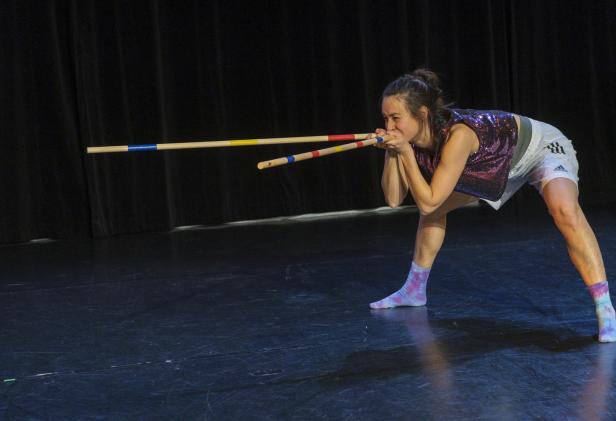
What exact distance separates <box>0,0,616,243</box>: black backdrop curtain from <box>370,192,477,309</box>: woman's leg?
2699mm

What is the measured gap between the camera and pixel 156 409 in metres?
1.92

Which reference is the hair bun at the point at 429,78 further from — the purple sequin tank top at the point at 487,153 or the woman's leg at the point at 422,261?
the woman's leg at the point at 422,261

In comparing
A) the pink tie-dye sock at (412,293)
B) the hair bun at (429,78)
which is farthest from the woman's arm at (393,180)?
the pink tie-dye sock at (412,293)

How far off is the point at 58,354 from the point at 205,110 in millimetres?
3016

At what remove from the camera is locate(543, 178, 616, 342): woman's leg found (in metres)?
2.28

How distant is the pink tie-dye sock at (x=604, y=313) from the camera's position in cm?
226

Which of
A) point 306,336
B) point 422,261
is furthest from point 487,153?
point 306,336

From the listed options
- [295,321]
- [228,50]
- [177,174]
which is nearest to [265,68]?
[228,50]

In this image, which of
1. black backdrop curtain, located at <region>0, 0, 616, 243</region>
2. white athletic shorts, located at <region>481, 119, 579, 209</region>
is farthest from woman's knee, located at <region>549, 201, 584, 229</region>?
black backdrop curtain, located at <region>0, 0, 616, 243</region>

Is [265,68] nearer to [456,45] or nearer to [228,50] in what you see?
[228,50]

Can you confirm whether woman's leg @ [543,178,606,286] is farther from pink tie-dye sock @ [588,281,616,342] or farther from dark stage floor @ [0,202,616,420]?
dark stage floor @ [0,202,616,420]

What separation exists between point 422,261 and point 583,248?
64 centimetres

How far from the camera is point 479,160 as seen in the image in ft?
7.82

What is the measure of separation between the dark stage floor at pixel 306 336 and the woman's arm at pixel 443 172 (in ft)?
1.41
